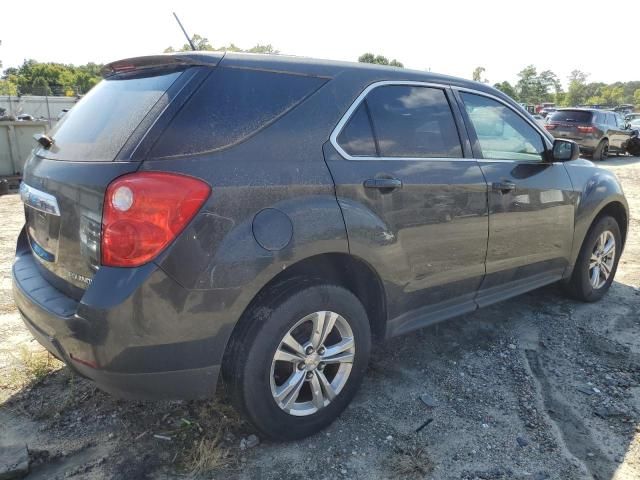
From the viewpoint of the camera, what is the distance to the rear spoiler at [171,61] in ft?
7.55

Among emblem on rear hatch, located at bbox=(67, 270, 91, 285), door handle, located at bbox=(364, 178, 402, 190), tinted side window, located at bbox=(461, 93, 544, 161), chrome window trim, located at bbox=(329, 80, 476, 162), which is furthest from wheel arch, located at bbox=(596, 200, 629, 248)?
emblem on rear hatch, located at bbox=(67, 270, 91, 285)

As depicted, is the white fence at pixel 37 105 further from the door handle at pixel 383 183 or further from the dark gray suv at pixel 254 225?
the door handle at pixel 383 183

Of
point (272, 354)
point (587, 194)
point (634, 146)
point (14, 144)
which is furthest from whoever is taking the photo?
point (634, 146)

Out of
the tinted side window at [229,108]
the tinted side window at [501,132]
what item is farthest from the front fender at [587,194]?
the tinted side window at [229,108]

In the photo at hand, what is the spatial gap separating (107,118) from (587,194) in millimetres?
3615

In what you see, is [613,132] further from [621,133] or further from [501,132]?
[501,132]

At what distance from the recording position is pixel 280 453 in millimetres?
2523

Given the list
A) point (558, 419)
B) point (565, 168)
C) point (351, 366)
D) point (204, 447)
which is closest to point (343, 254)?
point (351, 366)

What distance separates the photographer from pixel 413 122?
3006 mm

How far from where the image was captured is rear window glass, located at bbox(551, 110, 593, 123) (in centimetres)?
1698

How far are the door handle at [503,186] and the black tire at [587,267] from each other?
4.63 feet

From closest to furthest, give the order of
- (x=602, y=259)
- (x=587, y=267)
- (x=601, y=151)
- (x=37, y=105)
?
1. (x=587, y=267)
2. (x=602, y=259)
3. (x=601, y=151)
4. (x=37, y=105)

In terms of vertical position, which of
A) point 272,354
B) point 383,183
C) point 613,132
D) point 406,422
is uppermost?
point 383,183

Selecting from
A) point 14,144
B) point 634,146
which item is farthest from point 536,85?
point 14,144
